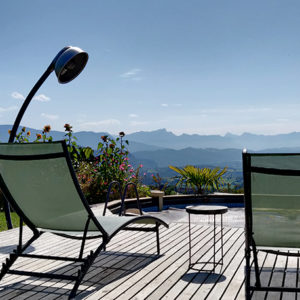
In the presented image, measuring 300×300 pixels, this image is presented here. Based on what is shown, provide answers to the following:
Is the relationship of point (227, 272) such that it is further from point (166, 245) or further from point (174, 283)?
point (166, 245)

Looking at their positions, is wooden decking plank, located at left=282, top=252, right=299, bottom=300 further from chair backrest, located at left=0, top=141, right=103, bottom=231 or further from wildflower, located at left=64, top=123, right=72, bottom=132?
wildflower, located at left=64, top=123, right=72, bottom=132

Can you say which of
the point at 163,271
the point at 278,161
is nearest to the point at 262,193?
the point at 278,161

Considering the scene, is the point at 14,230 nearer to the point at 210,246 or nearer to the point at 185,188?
the point at 210,246

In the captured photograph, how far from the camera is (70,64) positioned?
195 inches

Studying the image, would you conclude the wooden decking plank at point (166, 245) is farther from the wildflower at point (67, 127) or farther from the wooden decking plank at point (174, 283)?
the wildflower at point (67, 127)

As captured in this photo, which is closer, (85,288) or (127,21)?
(85,288)

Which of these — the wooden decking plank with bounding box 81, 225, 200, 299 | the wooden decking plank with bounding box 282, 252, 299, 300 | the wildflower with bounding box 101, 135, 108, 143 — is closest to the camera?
the wooden decking plank with bounding box 282, 252, 299, 300

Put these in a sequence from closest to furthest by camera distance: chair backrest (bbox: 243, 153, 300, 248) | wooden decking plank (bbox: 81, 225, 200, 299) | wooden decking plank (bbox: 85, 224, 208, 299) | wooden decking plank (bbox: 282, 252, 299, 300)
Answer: chair backrest (bbox: 243, 153, 300, 248) < wooden decking plank (bbox: 282, 252, 299, 300) < wooden decking plank (bbox: 85, 224, 208, 299) < wooden decking plank (bbox: 81, 225, 200, 299)

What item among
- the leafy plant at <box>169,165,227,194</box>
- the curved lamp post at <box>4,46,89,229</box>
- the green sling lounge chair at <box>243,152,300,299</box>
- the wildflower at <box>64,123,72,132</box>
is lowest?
the leafy plant at <box>169,165,227,194</box>

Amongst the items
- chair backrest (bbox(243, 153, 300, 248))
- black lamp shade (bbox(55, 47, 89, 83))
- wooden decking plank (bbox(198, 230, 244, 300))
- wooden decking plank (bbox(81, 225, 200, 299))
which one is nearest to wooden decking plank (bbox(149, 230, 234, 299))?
wooden decking plank (bbox(198, 230, 244, 300))

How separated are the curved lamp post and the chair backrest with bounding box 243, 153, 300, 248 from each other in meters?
3.03

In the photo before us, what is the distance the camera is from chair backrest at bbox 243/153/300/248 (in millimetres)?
2213

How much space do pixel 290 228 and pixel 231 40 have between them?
56.3 feet

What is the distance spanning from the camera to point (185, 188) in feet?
31.9
